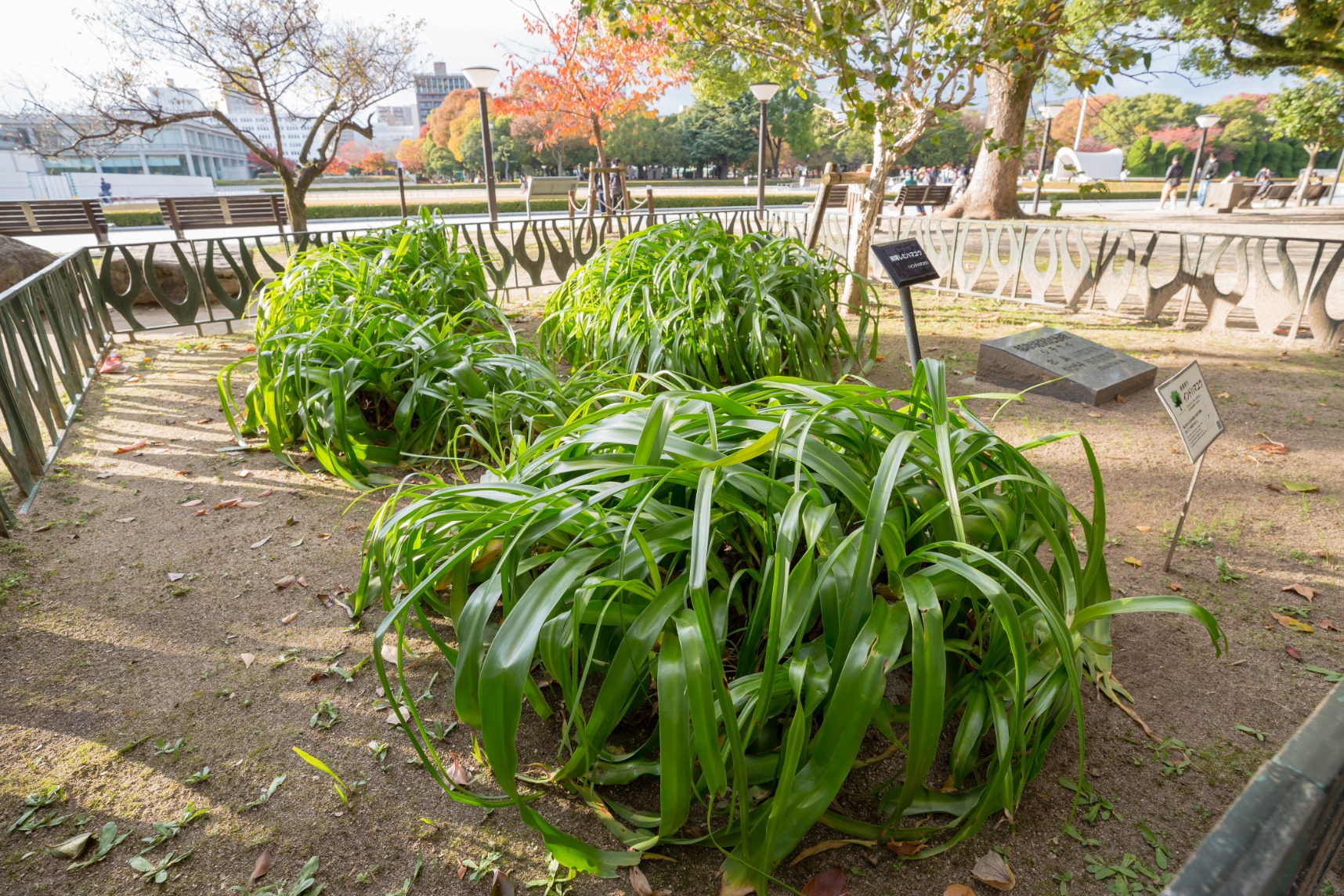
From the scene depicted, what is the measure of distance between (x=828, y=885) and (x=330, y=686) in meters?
1.56

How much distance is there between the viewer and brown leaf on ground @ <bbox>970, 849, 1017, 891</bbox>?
5.02ft

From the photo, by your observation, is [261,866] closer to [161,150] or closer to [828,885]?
[828,885]

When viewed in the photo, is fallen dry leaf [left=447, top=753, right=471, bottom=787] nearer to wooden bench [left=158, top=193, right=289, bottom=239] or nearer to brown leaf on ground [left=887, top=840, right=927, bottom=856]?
brown leaf on ground [left=887, top=840, right=927, bottom=856]

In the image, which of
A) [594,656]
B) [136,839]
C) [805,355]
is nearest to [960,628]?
[594,656]

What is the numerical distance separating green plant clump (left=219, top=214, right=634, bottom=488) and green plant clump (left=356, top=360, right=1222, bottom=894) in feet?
4.49

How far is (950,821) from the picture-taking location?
5.45 feet

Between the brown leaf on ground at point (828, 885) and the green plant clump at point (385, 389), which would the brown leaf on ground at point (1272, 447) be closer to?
the green plant clump at point (385, 389)

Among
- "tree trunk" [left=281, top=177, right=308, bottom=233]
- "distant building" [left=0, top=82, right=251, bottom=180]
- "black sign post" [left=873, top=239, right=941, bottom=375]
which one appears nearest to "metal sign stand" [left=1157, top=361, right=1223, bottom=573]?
"black sign post" [left=873, top=239, right=941, bottom=375]

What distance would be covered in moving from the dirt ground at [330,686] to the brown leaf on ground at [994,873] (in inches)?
0.9

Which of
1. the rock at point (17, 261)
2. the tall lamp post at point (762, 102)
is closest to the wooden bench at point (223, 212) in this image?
the rock at point (17, 261)

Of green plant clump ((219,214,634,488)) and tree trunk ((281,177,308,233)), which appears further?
tree trunk ((281,177,308,233))

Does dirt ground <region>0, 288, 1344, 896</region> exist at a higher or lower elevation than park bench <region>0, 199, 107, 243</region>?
lower

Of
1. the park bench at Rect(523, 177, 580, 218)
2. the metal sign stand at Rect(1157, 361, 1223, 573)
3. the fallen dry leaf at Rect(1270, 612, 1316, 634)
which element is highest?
the park bench at Rect(523, 177, 580, 218)

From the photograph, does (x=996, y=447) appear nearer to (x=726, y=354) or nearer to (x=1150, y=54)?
(x=726, y=354)
